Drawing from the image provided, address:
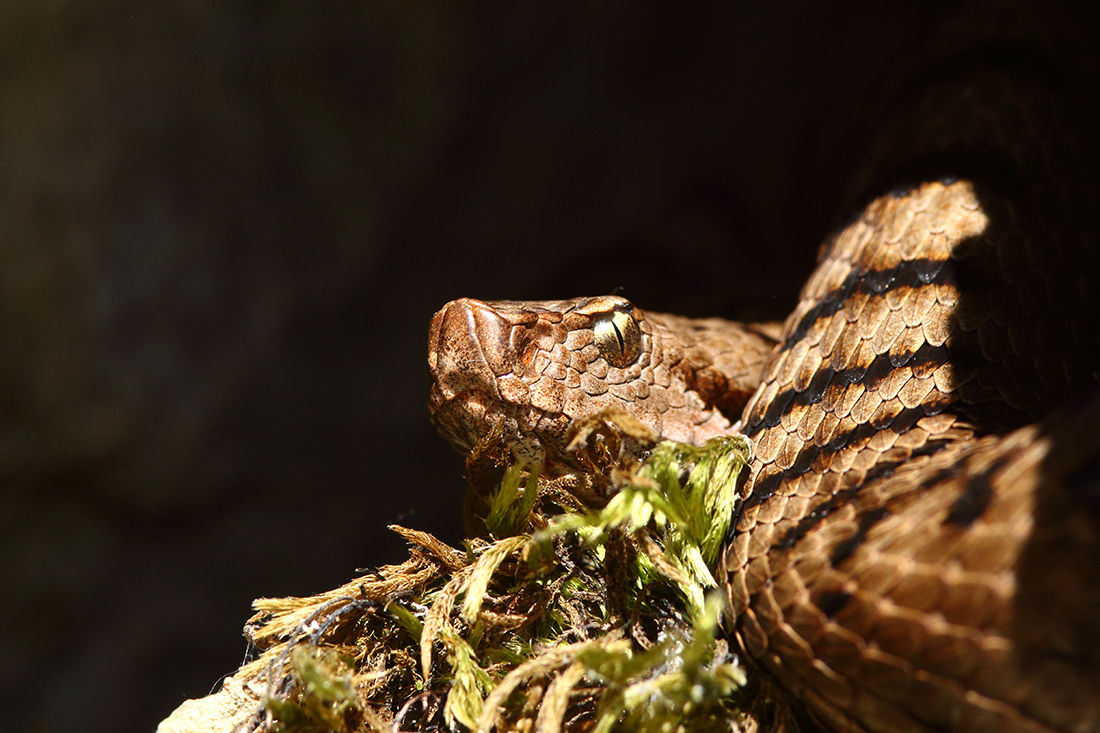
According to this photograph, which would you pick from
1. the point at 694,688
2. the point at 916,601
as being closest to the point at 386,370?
the point at 694,688

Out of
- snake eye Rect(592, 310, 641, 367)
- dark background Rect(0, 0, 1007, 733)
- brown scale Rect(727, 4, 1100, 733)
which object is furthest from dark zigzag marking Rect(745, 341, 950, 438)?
dark background Rect(0, 0, 1007, 733)

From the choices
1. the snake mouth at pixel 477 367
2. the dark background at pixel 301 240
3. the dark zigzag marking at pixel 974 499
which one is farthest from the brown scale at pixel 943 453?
A: the dark background at pixel 301 240

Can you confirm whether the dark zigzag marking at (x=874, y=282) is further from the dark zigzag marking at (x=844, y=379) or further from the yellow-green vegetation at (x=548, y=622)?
the yellow-green vegetation at (x=548, y=622)

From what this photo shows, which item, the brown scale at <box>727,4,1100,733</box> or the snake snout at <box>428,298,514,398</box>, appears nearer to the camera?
the brown scale at <box>727,4,1100,733</box>

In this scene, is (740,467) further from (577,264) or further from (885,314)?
(577,264)

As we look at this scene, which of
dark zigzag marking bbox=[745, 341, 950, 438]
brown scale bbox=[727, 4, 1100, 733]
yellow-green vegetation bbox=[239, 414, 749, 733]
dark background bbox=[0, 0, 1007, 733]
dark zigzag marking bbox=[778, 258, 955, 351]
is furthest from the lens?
dark background bbox=[0, 0, 1007, 733]

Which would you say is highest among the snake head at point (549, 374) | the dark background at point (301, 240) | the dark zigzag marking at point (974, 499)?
the dark background at point (301, 240)

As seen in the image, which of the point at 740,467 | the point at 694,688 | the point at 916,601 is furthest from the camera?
the point at 740,467

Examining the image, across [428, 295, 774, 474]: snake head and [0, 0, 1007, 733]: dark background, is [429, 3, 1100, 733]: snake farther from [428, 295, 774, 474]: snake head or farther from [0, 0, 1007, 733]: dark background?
[0, 0, 1007, 733]: dark background
